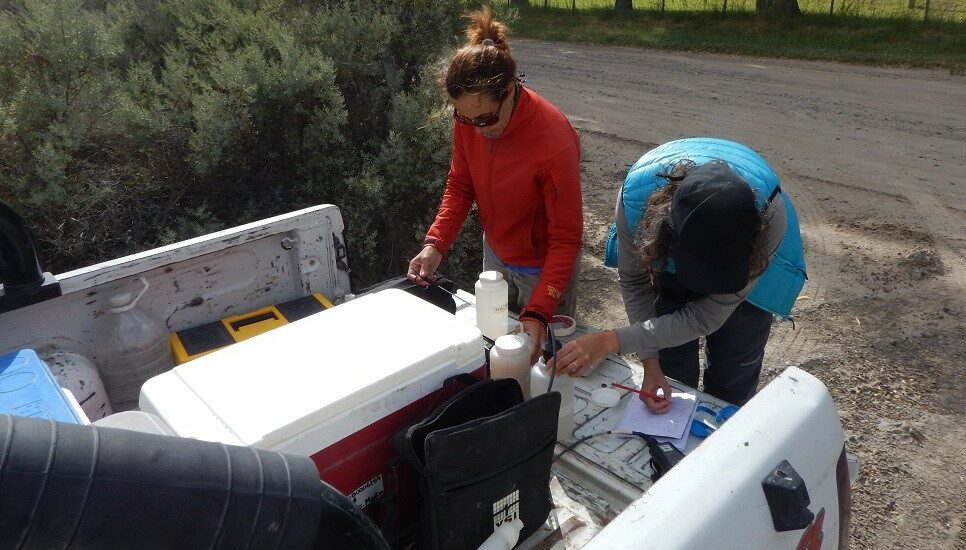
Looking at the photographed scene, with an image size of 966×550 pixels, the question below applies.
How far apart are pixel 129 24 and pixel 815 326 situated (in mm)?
6306

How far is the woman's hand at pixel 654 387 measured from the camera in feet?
6.85

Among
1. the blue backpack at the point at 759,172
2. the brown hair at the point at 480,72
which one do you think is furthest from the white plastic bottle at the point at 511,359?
the brown hair at the point at 480,72

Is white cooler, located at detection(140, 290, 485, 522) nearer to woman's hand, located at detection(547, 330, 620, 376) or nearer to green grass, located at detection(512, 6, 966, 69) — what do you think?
woman's hand, located at detection(547, 330, 620, 376)

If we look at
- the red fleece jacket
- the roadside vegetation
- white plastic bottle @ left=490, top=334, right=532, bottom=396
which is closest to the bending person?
white plastic bottle @ left=490, top=334, right=532, bottom=396

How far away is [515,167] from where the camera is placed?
2.57m

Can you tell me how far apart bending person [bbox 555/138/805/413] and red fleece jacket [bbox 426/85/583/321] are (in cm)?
22

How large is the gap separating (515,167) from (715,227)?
953 millimetres

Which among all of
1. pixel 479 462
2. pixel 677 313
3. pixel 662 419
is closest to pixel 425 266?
pixel 677 313

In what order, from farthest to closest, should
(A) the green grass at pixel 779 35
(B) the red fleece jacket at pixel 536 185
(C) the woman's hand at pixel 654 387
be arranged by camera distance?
1. (A) the green grass at pixel 779 35
2. (B) the red fleece jacket at pixel 536 185
3. (C) the woman's hand at pixel 654 387

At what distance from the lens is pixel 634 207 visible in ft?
7.82

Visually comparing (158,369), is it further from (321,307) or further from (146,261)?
(321,307)

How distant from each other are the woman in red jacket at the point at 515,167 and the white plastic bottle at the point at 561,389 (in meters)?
0.32

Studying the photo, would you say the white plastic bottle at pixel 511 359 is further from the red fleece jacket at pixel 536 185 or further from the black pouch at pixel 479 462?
the red fleece jacket at pixel 536 185

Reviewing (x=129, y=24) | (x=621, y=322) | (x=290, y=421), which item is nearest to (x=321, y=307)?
(x=290, y=421)
